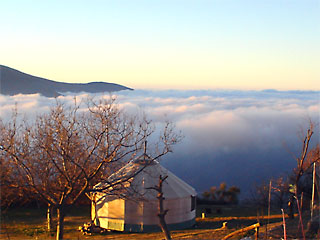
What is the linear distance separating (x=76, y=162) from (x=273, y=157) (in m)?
24.7

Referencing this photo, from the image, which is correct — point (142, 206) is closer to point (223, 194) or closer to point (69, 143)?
point (69, 143)

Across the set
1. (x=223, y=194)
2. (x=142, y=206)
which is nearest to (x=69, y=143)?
(x=142, y=206)

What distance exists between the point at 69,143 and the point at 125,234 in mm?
4377

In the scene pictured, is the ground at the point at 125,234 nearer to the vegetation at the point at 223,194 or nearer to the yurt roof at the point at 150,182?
the yurt roof at the point at 150,182

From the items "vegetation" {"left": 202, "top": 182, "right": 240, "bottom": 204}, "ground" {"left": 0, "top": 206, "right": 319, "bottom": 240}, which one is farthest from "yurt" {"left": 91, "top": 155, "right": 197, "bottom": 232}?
"vegetation" {"left": 202, "top": 182, "right": 240, "bottom": 204}

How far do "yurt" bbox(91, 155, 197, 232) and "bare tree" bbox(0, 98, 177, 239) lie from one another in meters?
2.43

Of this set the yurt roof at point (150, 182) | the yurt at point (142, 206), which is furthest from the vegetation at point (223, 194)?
the yurt at point (142, 206)

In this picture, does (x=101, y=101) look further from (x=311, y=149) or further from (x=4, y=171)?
(x=311, y=149)

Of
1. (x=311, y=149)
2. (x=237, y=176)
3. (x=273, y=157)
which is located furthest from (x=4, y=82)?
(x=273, y=157)

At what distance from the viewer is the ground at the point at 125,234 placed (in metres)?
10.8

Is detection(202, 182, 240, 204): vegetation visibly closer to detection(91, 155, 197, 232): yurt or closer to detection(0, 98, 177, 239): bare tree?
detection(91, 155, 197, 232): yurt

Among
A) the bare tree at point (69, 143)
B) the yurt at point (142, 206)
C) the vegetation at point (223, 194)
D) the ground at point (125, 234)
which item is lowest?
the vegetation at point (223, 194)

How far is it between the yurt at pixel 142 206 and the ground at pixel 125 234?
1.25 ft

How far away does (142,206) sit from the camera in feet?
40.8
